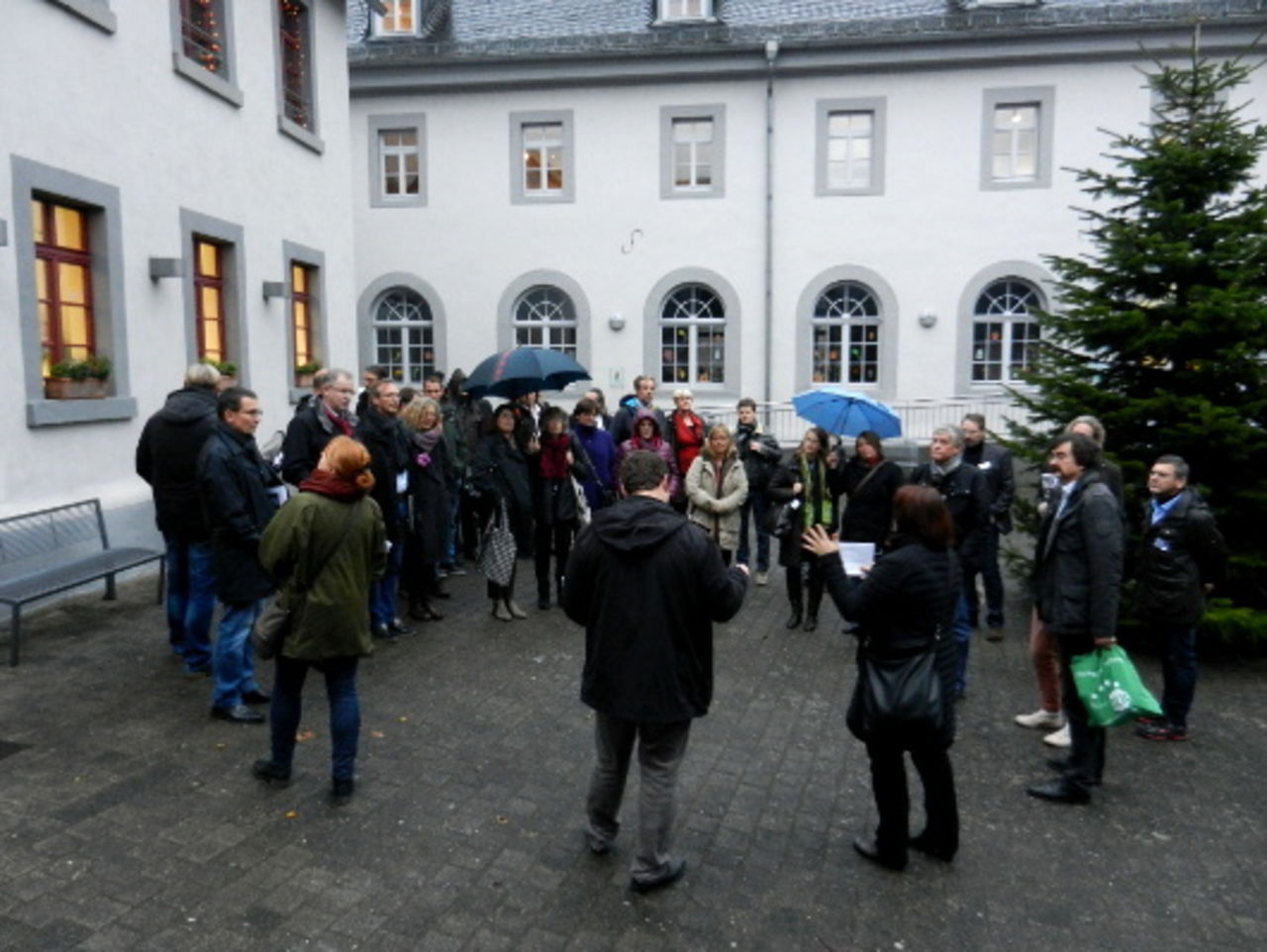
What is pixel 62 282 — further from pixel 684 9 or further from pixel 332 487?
pixel 684 9

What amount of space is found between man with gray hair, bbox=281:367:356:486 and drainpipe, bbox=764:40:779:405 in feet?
41.4

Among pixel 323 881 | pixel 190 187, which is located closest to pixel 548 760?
pixel 323 881

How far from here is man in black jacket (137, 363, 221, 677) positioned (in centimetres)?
607

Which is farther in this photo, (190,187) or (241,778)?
(190,187)

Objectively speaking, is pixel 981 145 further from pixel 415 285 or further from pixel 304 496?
pixel 304 496

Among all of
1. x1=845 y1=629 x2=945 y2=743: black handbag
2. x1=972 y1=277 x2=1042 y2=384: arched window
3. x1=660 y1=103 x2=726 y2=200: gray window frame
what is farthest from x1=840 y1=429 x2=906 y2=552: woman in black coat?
x1=660 y1=103 x2=726 y2=200: gray window frame

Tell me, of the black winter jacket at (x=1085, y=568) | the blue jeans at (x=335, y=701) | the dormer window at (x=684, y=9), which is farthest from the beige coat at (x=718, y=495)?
the dormer window at (x=684, y=9)

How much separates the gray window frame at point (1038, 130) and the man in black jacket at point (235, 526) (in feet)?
51.5

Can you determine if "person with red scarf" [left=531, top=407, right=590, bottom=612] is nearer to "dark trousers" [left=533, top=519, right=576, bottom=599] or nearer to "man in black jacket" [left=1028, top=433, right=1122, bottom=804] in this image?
"dark trousers" [left=533, top=519, right=576, bottom=599]

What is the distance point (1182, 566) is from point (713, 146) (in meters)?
14.5

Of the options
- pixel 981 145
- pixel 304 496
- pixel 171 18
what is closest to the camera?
pixel 304 496

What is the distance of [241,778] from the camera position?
15.7 ft

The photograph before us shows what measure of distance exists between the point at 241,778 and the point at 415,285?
15.7 meters

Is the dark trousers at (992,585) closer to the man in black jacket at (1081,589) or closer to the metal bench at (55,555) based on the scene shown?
the man in black jacket at (1081,589)
